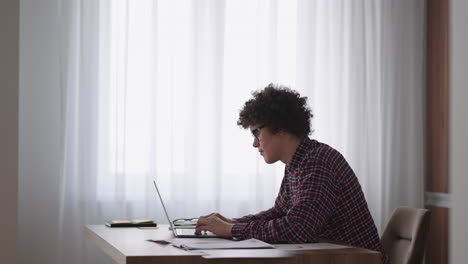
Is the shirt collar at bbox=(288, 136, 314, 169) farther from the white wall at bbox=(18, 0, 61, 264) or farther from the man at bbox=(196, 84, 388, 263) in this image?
the white wall at bbox=(18, 0, 61, 264)

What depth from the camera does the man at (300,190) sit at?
1879 millimetres

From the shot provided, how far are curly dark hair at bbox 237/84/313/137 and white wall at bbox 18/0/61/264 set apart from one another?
5.97 feet

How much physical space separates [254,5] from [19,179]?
1916 mm

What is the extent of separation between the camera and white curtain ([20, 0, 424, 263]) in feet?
12.4

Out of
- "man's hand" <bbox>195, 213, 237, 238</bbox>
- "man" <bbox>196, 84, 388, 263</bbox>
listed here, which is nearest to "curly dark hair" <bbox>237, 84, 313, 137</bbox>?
"man" <bbox>196, 84, 388, 263</bbox>

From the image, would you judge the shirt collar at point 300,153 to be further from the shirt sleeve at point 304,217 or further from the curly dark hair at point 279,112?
the shirt sleeve at point 304,217

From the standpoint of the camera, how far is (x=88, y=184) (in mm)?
3773

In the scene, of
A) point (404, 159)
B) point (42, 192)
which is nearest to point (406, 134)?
point (404, 159)

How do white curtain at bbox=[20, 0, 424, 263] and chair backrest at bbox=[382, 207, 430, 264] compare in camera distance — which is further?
white curtain at bbox=[20, 0, 424, 263]

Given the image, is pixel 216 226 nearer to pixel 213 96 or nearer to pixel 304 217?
pixel 304 217

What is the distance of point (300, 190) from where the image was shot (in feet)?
6.43
